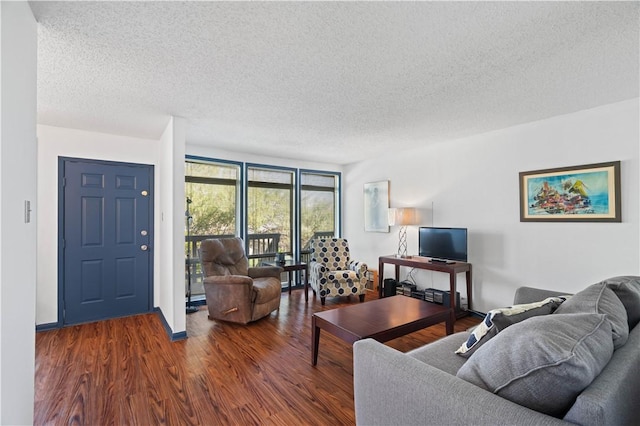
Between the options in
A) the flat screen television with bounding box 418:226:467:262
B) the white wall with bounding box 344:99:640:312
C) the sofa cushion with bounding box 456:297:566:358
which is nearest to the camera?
the sofa cushion with bounding box 456:297:566:358

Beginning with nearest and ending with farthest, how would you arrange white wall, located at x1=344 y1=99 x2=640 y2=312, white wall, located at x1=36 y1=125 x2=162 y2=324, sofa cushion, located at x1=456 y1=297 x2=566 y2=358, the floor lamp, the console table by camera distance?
sofa cushion, located at x1=456 y1=297 x2=566 y2=358, white wall, located at x1=344 y1=99 x2=640 y2=312, white wall, located at x1=36 y1=125 x2=162 y2=324, the console table, the floor lamp

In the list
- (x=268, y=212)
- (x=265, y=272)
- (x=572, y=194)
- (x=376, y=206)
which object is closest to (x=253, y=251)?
(x=268, y=212)

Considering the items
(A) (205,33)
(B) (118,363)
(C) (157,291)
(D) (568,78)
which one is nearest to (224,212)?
(C) (157,291)

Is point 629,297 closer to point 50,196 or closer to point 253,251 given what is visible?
point 253,251

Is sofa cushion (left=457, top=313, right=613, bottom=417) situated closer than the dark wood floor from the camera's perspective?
Yes

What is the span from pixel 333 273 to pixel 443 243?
163 centimetres

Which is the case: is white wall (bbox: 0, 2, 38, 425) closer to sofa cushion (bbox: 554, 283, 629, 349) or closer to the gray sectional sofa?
the gray sectional sofa

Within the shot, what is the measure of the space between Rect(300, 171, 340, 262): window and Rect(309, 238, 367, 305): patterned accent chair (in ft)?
2.56

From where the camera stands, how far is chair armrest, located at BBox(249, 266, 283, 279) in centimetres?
431

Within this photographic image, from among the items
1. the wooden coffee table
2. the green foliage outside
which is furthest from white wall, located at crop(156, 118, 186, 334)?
the wooden coffee table

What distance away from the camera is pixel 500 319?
59.0 inches

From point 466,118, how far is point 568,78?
100 cm

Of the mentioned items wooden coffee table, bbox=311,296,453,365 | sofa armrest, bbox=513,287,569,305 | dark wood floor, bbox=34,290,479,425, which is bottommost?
dark wood floor, bbox=34,290,479,425

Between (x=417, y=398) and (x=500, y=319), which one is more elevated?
(x=500, y=319)
